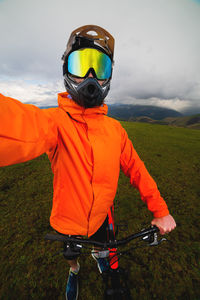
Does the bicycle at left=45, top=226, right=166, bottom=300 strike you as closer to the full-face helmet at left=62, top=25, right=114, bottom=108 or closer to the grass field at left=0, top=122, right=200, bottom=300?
the grass field at left=0, top=122, right=200, bottom=300

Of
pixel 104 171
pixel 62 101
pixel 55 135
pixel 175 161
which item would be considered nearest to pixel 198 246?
pixel 104 171

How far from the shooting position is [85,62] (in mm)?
2078

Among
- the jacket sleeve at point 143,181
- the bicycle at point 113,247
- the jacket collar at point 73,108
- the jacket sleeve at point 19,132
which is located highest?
the jacket collar at point 73,108

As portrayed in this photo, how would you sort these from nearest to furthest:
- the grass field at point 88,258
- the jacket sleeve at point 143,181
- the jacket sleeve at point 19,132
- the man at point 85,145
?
the jacket sleeve at point 19,132
the man at point 85,145
the jacket sleeve at point 143,181
the grass field at point 88,258

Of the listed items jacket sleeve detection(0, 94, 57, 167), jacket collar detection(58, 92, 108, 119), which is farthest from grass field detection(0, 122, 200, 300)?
jacket collar detection(58, 92, 108, 119)

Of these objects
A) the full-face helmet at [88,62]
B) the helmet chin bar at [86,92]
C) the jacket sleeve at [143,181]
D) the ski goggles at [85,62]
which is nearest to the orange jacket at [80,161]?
the jacket sleeve at [143,181]

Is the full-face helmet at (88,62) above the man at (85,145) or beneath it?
above

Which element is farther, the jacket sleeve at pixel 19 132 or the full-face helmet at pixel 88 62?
the full-face helmet at pixel 88 62

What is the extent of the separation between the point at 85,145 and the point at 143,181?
122cm

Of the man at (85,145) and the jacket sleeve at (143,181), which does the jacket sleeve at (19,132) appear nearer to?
the man at (85,145)

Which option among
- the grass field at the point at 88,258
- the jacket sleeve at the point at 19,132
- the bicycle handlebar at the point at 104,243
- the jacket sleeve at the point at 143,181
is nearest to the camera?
the jacket sleeve at the point at 19,132

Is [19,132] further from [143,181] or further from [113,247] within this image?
[143,181]

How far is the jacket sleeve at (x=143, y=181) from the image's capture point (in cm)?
195

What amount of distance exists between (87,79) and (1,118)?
4.86 feet
